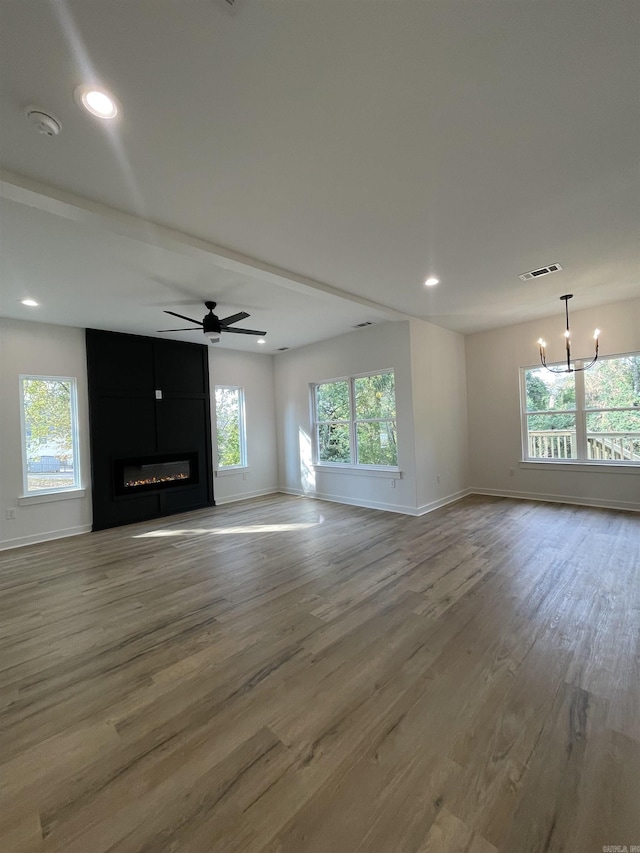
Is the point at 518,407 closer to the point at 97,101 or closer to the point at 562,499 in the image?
the point at 562,499

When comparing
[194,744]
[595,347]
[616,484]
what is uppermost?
[595,347]

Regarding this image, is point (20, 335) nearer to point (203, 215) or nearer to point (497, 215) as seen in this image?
point (203, 215)

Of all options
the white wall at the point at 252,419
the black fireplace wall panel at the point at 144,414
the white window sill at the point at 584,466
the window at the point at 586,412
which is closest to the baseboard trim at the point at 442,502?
the white window sill at the point at 584,466

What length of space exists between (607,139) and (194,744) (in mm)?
3777

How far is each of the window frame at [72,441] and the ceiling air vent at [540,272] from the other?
20.0 feet

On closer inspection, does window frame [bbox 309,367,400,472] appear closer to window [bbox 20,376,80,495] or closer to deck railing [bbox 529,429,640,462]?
deck railing [bbox 529,429,640,462]

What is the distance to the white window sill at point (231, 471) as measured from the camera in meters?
6.75

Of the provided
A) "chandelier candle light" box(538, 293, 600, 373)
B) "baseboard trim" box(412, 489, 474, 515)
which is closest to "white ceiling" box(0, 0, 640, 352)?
"chandelier candle light" box(538, 293, 600, 373)

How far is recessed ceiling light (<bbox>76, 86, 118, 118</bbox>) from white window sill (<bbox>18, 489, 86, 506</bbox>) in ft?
15.9

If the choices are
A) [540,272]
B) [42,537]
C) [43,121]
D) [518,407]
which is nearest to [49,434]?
[42,537]

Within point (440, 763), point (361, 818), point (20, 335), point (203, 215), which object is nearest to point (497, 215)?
point (203, 215)

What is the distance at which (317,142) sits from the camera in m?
1.92

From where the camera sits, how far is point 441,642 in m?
2.25

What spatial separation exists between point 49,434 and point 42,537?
1425 millimetres
